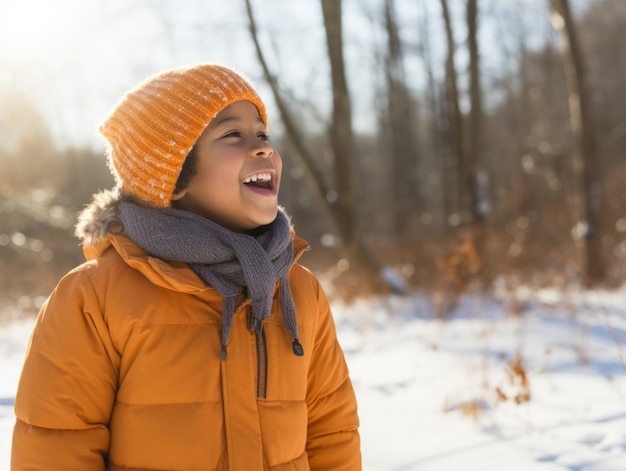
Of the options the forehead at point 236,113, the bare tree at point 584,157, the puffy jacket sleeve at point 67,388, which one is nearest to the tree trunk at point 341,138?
the bare tree at point 584,157

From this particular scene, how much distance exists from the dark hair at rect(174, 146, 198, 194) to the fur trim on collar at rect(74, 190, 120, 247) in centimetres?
19

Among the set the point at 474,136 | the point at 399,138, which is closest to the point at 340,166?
the point at 474,136

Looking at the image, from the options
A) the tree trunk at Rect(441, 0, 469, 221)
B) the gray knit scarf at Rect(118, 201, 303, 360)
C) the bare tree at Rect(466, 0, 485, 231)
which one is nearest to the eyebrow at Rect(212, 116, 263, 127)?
the gray knit scarf at Rect(118, 201, 303, 360)

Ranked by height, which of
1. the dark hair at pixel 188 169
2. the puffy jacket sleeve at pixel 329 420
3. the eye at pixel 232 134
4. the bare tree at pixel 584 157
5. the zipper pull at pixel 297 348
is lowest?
the puffy jacket sleeve at pixel 329 420

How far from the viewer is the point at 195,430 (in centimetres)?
135

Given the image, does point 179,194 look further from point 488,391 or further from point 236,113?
point 488,391

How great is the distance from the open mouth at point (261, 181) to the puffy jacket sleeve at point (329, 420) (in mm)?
445

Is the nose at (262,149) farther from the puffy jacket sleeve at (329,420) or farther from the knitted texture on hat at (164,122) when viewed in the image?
the puffy jacket sleeve at (329,420)

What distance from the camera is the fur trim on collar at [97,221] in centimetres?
154

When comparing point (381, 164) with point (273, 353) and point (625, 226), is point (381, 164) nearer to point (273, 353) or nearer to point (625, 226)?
point (625, 226)

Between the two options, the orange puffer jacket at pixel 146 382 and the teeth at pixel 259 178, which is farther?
the teeth at pixel 259 178

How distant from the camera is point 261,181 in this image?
166cm

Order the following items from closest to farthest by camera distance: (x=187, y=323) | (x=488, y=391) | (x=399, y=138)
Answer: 1. (x=187, y=323)
2. (x=488, y=391)
3. (x=399, y=138)

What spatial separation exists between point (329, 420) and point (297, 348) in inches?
12.5
